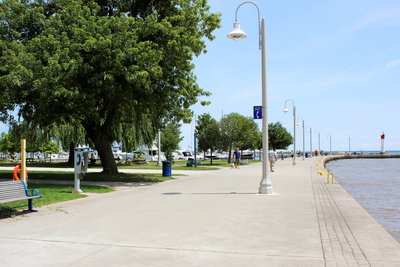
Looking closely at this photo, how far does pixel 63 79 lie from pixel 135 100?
3733mm

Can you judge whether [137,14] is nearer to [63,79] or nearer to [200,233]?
[63,79]

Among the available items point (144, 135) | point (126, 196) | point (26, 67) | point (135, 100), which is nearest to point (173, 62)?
point (135, 100)

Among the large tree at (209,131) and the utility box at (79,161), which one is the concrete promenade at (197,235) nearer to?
the utility box at (79,161)

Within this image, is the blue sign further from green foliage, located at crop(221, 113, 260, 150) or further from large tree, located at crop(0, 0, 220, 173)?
green foliage, located at crop(221, 113, 260, 150)

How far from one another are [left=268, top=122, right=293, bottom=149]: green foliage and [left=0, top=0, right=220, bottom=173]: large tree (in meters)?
68.0

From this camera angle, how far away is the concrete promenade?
5117 millimetres

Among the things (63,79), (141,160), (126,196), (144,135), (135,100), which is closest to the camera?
(126,196)

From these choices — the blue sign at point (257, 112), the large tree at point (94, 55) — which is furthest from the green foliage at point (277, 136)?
the blue sign at point (257, 112)

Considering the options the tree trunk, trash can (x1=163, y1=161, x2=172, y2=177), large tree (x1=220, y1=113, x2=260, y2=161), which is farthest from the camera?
large tree (x1=220, y1=113, x2=260, y2=161)

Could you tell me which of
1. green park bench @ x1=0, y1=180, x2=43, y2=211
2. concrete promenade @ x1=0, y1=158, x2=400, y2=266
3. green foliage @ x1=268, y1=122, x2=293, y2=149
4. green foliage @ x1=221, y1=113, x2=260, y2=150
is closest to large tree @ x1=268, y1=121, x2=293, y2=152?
green foliage @ x1=268, y1=122, x2=293, y2=149

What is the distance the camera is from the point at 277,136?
85000 millimetres

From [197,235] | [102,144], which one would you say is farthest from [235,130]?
[197,235]

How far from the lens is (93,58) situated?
1486cm

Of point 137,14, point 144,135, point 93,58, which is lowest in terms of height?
point 144,135
